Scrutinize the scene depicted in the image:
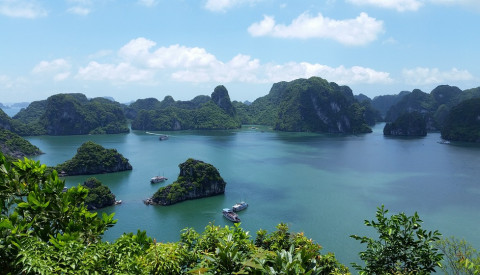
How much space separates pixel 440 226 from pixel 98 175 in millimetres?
62464

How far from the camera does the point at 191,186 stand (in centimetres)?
4816

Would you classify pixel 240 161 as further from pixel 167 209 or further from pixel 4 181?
pixel 4 181

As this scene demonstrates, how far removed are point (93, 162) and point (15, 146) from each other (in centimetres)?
3885

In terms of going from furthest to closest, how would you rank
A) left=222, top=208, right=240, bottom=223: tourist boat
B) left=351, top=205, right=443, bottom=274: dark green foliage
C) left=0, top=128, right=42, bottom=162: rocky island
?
left=0, top=128, right=42, bottom=162: rocky island, left=222, top=208, right=240, bottom=223: tourist boat, left=351, top=205, right=443, bottom=274: dark green foliage

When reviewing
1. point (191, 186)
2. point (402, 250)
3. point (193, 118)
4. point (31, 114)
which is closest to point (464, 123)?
point (191, 186)

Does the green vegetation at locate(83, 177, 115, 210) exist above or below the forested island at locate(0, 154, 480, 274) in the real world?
below

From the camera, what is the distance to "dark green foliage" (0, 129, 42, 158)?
83.6 metres

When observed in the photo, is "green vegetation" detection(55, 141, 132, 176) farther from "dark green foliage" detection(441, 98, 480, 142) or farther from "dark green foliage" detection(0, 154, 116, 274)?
"dark green foliage" detection(441, 98, 480, 142)

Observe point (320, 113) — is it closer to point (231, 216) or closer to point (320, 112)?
point (320, 112)

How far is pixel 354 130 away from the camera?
16088 cm

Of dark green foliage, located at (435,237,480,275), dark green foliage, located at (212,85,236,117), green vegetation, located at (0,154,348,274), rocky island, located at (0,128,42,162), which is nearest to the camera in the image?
green vegetation, located at (0,154,348,274)

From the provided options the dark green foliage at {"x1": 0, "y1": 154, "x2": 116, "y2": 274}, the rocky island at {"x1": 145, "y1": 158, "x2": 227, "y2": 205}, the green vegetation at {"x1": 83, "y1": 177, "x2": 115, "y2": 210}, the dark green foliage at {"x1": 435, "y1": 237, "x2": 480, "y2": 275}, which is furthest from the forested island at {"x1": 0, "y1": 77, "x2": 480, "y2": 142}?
the dark green foliage at {"x1": 0, "y1": 154, "x2": 116, "y2": 274}

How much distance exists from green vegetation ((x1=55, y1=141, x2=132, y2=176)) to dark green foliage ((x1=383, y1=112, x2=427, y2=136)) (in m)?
128

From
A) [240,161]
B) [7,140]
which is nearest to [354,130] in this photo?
[240,161]
